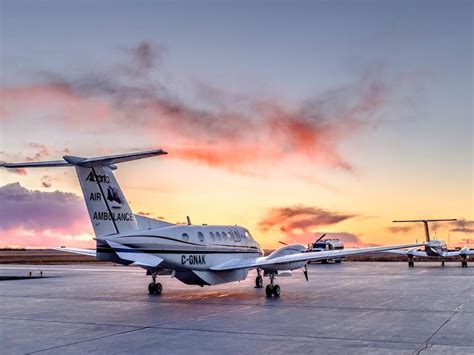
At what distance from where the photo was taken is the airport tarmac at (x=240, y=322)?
1099 centimetres

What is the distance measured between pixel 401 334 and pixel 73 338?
25.3 ft

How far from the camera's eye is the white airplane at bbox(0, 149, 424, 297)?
19.4 m

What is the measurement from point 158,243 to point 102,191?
9.72ft

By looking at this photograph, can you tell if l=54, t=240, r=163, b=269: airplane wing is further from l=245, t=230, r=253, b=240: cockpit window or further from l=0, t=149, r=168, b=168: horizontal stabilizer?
l=245, t=230, r=253, b=240: cockpit window

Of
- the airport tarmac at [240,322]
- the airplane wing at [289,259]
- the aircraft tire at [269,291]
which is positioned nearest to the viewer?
the airport tarmac at [240,322]

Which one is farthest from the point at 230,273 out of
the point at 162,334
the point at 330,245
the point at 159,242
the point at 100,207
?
the point at 330,245

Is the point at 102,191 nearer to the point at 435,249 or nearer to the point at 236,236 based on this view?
the point at 236,236

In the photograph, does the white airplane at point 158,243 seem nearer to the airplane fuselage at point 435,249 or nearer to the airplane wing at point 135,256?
the airplane wing at point 135,256

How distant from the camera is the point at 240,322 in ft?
47.1

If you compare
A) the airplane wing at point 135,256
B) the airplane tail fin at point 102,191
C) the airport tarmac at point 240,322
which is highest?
the airplane tail fin at point 102,191

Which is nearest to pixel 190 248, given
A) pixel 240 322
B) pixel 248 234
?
pixel 248 234

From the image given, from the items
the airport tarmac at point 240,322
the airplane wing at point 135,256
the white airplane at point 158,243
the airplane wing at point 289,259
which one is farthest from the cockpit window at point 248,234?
the airplane wing at point 135,256

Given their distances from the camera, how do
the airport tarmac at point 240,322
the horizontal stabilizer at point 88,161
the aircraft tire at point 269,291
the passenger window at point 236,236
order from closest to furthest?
the airport tarmac at point 240,322
the horizontal stabilizer at point 88,161
the aircraft tire at point 269,291
the passenger window at point 236,236

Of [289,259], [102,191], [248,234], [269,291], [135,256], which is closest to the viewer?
[135,256]
